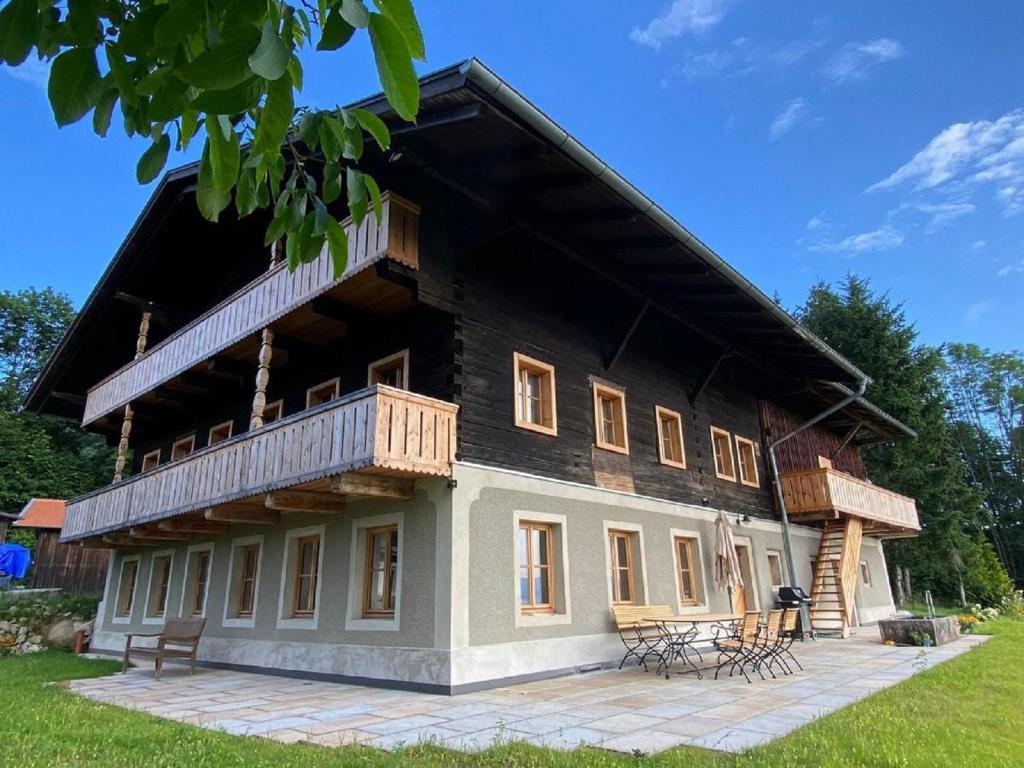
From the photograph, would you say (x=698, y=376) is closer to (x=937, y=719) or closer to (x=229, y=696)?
(x=937, y=719)

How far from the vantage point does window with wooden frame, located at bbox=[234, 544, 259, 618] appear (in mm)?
11727

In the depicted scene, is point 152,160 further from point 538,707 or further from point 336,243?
point 538,707

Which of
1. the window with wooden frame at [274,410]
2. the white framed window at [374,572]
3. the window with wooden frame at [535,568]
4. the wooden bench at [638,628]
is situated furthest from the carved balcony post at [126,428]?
the wooden bench at [638,628]

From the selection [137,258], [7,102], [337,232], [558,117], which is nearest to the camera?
[7,102]

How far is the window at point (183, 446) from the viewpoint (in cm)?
1549

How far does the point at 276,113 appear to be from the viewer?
1238mm

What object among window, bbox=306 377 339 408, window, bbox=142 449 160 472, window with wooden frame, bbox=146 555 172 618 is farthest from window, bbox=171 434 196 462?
window, bbox=306 377 339 408

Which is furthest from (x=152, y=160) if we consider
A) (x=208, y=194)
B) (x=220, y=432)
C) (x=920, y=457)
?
(x=920, y=457)

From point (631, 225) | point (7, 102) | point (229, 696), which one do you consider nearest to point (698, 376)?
point (631, 225)

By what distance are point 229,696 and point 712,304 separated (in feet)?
34.5

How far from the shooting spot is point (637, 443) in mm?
12469

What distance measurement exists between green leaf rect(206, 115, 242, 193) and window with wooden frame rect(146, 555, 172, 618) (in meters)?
15.4

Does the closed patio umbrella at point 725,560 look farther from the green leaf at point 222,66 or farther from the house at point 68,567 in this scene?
the house at point 68,567

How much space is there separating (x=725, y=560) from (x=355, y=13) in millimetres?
12863
